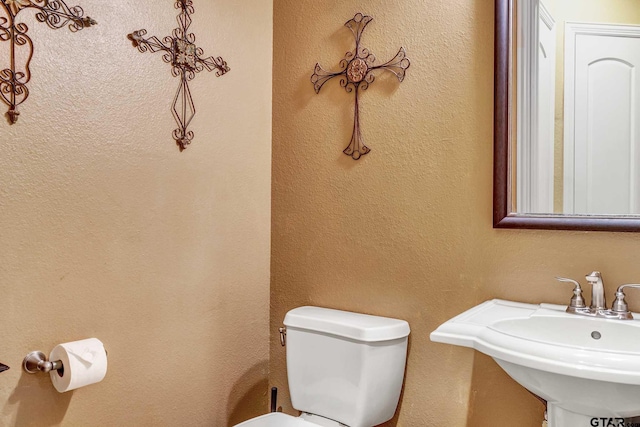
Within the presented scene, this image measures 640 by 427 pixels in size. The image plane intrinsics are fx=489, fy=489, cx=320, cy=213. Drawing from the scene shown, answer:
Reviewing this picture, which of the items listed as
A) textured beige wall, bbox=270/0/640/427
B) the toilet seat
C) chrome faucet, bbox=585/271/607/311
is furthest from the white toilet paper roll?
chrome faucet, bbox=585/271/607/311

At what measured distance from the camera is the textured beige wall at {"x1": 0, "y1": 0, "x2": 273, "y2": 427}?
4.31 ft

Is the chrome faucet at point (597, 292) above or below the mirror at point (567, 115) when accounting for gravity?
below

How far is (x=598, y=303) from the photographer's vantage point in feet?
4.50

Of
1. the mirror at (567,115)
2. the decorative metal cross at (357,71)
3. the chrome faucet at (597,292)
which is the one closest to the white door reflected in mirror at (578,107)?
the mirror at (567,115)

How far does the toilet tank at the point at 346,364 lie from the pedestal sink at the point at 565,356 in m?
0.38

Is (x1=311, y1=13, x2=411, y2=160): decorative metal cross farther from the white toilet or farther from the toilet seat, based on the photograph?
the toilet seat

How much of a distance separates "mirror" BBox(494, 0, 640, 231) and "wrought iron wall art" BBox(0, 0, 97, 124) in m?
1.36

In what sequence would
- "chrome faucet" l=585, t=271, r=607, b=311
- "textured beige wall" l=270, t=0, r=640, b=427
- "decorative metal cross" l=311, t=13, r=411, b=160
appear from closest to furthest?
"chrome faucet" l=585, t=271, r=607, b=311 → "textured beige wall" l=270, t=0, r=640, b=427 → "decorative metal cross" l=311, t=13, r=411, b=160

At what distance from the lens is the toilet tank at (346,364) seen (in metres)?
1.63

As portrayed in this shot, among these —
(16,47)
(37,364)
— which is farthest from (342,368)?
(16,47)

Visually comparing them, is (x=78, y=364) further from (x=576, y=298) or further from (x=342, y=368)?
(x=576, y=298)

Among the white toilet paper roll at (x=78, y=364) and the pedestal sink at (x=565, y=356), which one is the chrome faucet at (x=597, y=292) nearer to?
the pedestal sink at (x=565, y=356)

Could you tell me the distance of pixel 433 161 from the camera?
1.72 metres

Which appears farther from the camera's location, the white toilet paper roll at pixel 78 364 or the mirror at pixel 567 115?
the mirror at pixel 567 115
